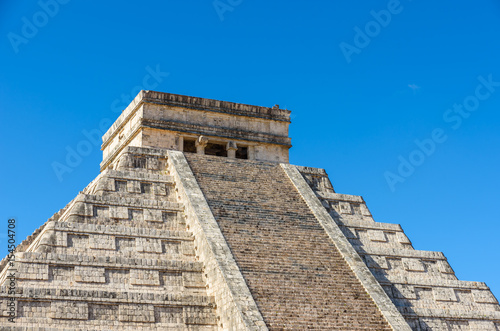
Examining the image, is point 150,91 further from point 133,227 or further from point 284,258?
point 284,258

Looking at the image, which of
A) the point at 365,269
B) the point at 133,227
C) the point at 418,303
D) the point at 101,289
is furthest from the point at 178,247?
the point at 418,303

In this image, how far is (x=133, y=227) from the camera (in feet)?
51.7

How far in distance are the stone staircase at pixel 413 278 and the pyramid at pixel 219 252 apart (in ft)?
0.11

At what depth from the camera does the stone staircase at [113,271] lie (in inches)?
520

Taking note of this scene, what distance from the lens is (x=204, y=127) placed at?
20766 millimetres

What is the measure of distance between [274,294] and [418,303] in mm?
4438

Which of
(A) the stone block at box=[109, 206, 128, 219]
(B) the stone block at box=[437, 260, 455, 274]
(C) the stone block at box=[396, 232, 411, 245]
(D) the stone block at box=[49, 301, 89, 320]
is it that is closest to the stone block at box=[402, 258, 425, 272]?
(B) the stone block at box=[437, 260, 455, 274]

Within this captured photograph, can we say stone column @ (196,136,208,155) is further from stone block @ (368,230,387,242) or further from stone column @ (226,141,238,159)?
stone block @ (368,230,387,242)

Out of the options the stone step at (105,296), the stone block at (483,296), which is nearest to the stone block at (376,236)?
the stone block at (483,296)

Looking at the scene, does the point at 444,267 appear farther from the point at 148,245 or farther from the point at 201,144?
the point at 148,245

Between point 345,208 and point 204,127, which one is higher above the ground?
point 204,127

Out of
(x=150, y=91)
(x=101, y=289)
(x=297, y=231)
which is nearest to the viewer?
(x=101, y=289)

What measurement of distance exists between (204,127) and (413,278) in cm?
721

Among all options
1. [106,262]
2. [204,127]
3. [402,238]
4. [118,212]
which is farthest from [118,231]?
[402,238]
